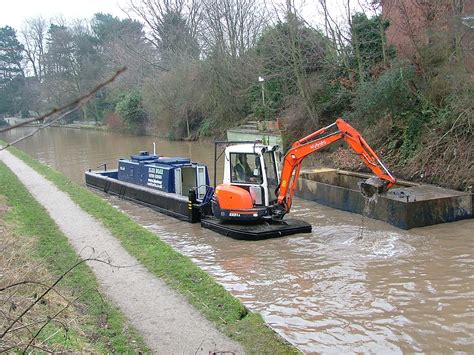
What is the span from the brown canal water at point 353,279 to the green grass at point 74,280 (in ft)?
7.63

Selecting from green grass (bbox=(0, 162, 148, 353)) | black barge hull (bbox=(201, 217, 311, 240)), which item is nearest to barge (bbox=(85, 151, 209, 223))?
black barge hull (bbox=(201, 217, 311, 240))

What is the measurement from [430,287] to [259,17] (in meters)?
29.5

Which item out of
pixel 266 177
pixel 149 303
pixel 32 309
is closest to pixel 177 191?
pixel 266 177

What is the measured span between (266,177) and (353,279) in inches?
145

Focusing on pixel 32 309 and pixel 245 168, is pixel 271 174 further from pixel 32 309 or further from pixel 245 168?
pixel 32 309

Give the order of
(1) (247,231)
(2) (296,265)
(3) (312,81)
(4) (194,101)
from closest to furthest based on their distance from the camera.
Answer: (2) (296,265), (1) (247,231), (3) (312,81), (4) (194,101)

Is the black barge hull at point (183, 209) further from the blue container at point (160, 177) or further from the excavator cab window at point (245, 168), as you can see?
the excavator cab window at point (245, 168)

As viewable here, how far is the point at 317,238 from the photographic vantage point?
1209 cm

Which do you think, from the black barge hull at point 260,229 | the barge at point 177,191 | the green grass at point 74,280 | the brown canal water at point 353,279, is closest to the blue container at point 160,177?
the barge at point 177,191

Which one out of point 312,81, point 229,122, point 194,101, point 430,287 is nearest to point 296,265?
point 430,287

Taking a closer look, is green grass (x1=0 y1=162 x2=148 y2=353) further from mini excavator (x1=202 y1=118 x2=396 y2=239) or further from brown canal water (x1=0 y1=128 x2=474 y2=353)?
mini excavator (x1=202 y1=118 x2=396 y2=239)

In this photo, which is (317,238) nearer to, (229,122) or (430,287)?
(430,287)

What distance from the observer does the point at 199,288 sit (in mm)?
8281

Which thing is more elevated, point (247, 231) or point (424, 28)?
point (424, 28)
